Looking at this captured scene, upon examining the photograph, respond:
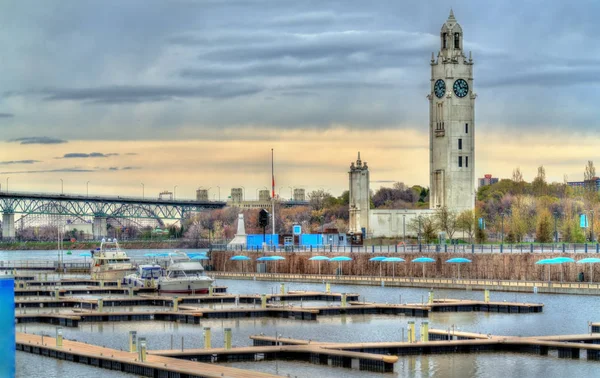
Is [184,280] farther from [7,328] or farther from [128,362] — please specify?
[7,328]

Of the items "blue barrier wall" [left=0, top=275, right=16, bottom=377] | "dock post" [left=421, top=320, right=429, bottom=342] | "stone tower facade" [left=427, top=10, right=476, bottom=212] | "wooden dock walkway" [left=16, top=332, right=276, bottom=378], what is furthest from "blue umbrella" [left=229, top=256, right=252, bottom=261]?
"blue barrier wall" [left=0, top=275, right=16, bottom=377]

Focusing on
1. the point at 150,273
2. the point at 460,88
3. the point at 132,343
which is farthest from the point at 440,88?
the point at 132,343

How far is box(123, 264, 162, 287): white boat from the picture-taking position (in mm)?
87750

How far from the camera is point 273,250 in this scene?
11169cm

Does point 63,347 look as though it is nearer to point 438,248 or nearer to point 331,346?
point 331,346

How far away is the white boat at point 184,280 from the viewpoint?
81.1 meters

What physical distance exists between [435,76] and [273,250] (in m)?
31.5

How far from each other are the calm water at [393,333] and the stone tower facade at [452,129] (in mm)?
49068

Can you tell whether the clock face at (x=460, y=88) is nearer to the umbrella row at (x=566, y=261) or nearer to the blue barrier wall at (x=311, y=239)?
the blue barrier wall at (x=311, y=239)

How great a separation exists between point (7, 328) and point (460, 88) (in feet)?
358

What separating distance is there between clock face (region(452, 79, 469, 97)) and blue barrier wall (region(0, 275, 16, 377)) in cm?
10834

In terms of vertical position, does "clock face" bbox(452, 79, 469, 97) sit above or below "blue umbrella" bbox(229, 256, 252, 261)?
above

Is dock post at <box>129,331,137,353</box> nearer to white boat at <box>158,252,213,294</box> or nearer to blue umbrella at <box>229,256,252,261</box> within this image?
white boat at <box>158,252,213,294</box>

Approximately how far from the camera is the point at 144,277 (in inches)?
3642
